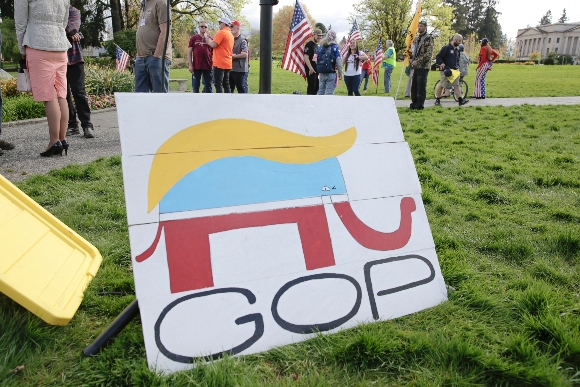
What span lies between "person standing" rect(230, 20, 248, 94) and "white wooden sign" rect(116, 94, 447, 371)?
26.3 feet

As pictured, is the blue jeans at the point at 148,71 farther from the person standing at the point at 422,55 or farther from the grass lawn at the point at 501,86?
the grass lawn at the point at 501,86

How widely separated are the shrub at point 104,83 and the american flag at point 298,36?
15.8 feet

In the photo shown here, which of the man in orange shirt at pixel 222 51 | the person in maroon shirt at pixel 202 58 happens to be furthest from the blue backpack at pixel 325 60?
the person in maroon shirt at pixel 202 58

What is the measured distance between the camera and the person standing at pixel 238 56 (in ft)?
31.9

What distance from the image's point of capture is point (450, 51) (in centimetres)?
1145

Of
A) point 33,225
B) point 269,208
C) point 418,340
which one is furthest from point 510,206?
point 33,225

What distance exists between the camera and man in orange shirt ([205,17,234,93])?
341 inches

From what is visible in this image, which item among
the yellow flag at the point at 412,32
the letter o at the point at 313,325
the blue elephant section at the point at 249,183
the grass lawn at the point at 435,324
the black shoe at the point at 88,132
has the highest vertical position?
the yellow flag at the point at 412,32

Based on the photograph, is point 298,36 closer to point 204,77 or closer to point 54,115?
point 204,77

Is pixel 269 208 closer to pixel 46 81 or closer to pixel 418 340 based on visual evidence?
pixel 418 340

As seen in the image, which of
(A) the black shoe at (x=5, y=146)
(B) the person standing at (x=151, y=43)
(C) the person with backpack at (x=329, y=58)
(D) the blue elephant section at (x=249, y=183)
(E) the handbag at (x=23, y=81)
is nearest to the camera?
(D) the blue elephant section at (x=249, y=183)

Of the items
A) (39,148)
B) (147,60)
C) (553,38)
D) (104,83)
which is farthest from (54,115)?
(553,38)

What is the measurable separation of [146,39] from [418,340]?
16.0 feet

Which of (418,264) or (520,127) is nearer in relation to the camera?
(418,264)
